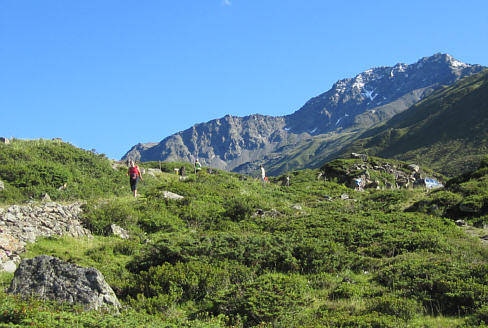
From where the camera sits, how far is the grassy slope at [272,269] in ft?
25.7

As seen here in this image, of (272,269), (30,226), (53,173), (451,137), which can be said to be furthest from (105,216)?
(451,137)

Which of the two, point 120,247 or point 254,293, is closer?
point 254,293

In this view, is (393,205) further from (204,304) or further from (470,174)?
(204,304)

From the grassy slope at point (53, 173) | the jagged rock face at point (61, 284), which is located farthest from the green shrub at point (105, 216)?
the jagged rock face at point (61, 284)

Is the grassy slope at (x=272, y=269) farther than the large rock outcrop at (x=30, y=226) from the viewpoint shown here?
No

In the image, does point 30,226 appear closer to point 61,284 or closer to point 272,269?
point 61,284

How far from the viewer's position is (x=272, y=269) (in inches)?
449

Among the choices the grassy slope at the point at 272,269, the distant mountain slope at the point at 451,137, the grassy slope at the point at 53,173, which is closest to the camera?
the grassy slope at the point at 272,269

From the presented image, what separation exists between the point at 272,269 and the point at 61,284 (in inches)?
213

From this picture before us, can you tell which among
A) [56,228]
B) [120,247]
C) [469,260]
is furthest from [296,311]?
[56,228]

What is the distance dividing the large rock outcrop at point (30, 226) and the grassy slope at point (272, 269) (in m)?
0.51

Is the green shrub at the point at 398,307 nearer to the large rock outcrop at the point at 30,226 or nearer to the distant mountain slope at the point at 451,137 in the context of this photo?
the large rock outcrop at the point at 30,226

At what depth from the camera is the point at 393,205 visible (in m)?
20.8

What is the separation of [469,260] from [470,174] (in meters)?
14.7
